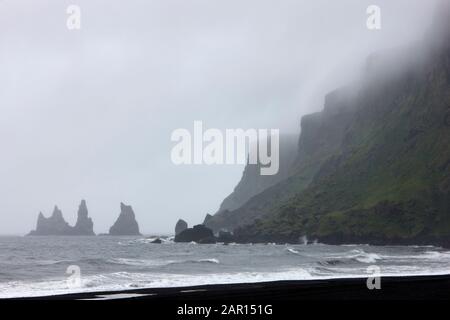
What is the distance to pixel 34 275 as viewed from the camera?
59.7 meters

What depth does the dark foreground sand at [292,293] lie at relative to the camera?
36625 mm

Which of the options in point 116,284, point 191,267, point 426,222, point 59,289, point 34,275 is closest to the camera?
point 59,289

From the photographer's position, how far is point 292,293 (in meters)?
39.9

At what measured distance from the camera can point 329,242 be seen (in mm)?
194625

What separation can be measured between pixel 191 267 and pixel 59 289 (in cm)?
3069

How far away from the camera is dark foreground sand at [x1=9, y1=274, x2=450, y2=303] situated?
36625 mm
